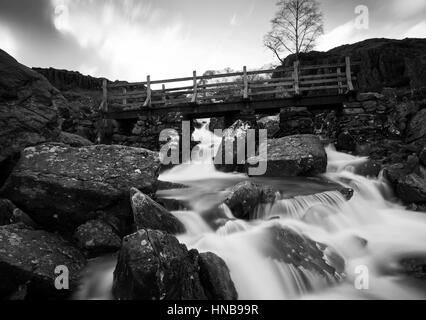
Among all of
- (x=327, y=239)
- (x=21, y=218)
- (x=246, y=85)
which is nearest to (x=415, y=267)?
(x=327, y=239)

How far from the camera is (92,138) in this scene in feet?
54.9

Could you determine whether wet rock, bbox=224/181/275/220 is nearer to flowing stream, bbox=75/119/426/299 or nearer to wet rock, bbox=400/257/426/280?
flowing stream, bbox=75/119/426/299

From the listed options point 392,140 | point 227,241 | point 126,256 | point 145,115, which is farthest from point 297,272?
point 145,115

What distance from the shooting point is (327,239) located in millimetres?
6332

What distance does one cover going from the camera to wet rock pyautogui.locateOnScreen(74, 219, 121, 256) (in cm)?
534

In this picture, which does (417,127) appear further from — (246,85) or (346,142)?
(246,85)

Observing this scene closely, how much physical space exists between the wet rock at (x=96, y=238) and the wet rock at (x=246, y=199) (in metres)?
2.41

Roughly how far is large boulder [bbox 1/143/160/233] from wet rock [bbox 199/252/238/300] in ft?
7.11

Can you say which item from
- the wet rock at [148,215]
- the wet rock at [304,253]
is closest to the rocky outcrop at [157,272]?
the wet rock at [148,215]

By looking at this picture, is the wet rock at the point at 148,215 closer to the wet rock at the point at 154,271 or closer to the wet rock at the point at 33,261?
the wet rock at the point at 33,261

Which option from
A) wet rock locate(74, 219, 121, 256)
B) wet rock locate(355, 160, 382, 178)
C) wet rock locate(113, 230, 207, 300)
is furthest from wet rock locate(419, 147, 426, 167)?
wet rock locate(74, 219, 121, 256)
